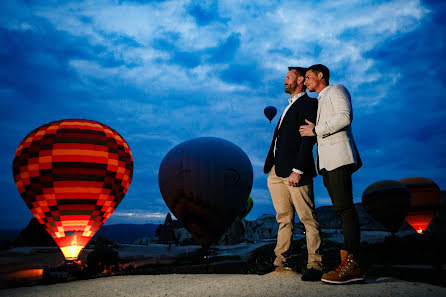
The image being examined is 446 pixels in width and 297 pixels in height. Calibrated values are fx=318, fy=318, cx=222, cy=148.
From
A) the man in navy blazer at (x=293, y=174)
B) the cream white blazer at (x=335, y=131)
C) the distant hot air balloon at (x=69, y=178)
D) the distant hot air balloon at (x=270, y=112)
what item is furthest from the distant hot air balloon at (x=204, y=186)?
the cream white blazer at (x=335, y=131)

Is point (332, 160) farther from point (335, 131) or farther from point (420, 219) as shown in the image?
point (420, 219)

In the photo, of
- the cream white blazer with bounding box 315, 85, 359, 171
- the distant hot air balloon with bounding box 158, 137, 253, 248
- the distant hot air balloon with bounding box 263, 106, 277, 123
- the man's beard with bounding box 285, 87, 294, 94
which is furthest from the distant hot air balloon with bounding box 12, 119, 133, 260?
the cream white blazer with bounding box 315, 85, 359, 171

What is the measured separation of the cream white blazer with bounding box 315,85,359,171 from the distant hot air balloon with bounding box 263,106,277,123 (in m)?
10.9

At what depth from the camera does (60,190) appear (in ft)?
30.8

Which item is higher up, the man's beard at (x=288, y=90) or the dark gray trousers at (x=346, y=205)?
the man's beard at (x=288, y=90)

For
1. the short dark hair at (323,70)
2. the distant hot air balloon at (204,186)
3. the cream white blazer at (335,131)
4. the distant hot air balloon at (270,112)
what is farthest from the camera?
the distant hot air balloon at (270,112)

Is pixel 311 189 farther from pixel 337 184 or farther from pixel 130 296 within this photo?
pixel 130 296

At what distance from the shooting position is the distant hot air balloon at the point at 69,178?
938 centimetres

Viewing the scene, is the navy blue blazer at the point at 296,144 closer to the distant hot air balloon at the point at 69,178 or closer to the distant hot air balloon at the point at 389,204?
the distant hot air balloon at the point at 69,178

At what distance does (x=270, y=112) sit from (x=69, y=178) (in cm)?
907

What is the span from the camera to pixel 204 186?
1126cm

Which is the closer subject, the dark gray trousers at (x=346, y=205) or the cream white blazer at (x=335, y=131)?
the dark gray trousers at (x=346, y=205)

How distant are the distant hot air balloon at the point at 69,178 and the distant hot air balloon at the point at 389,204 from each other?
47.4 feet

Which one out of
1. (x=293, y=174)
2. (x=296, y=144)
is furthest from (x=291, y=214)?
(x=296, y=144)
